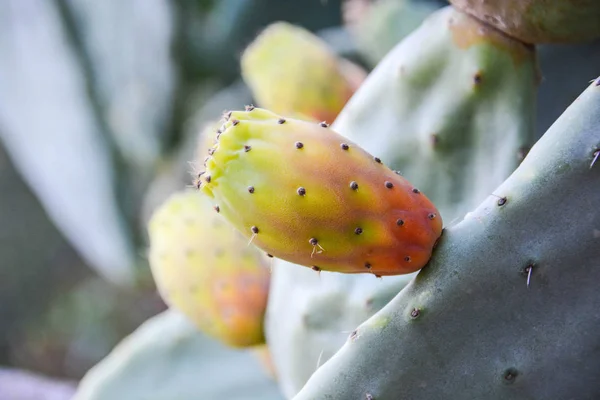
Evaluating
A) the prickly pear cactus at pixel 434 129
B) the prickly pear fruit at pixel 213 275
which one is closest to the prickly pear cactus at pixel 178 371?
the prickly pear fruit at pixel 213 275

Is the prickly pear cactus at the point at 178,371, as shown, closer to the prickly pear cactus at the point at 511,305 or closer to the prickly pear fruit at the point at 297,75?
the prickly pear fruit at the point at 297,75

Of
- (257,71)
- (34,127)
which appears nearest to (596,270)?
(257,71)

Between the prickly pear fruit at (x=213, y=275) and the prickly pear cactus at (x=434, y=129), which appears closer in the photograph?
the prickly pear cactus at (x=434, y=129)

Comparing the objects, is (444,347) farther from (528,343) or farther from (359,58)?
(359,58)

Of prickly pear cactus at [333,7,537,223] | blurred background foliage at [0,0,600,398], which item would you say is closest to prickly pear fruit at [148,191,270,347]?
prickly pear cactus at [333,7,537,223]

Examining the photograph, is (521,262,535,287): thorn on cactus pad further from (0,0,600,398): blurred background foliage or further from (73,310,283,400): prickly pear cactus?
(0,0,600,398): blurred background foliage
